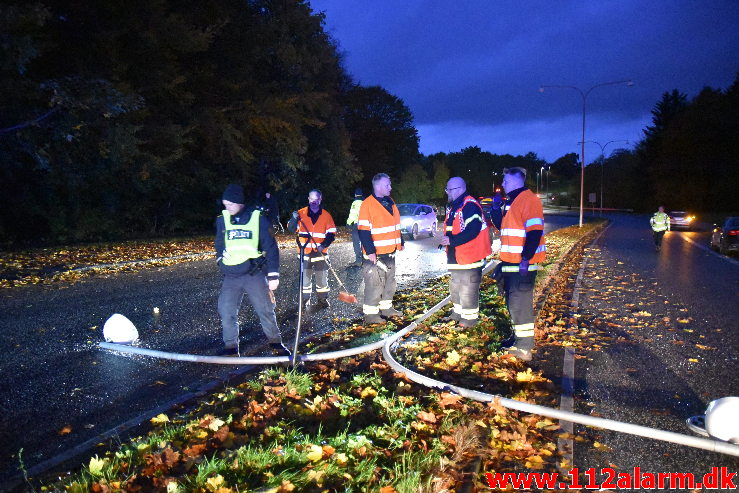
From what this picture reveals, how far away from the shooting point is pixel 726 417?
333 cm

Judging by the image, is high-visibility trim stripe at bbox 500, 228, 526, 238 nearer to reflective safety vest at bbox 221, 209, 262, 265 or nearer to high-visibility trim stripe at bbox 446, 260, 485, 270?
high-visibility trim stripe at bbox 446, 260, 485, 270

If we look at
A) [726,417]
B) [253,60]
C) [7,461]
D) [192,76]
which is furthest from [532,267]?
[253,60]

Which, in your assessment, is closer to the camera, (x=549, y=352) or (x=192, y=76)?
(x=549, y=352)

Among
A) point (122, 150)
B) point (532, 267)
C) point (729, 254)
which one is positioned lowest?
point (729, 254)

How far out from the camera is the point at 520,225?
200 inches

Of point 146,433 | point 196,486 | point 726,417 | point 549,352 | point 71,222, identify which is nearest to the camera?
point 196,486

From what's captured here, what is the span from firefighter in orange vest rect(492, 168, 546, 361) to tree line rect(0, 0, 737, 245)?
7.52 metres

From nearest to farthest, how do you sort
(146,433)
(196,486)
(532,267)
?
(196,486) < (146,433) < (532,267)

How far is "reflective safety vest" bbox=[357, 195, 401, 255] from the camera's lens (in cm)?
634

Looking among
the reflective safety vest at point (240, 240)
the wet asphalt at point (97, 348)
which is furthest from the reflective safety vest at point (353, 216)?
the reflective safety vest at point (240, 240)

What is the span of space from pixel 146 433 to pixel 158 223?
75.9 ft

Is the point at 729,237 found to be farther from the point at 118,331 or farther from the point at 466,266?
the point at 118,331

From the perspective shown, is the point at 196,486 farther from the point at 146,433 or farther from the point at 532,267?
the point at 532,267

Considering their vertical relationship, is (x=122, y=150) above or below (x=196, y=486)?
above
